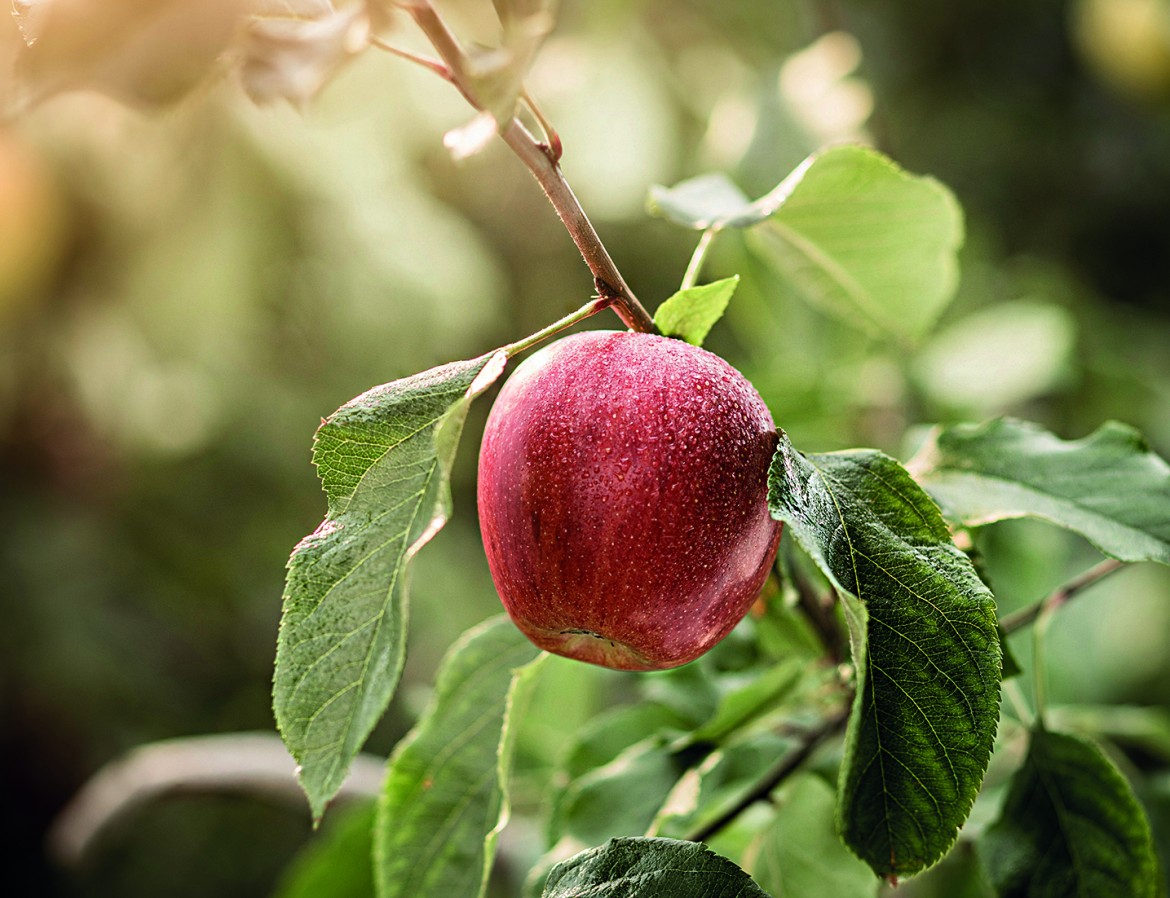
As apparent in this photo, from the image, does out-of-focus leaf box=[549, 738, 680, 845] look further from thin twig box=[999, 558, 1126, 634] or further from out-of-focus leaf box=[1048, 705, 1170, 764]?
out-of-focus leaf box=[1048, 705, 1170, 764]

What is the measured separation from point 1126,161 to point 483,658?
194cm

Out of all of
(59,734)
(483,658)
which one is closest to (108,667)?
(59,734)

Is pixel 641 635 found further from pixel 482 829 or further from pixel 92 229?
pixel 92 229

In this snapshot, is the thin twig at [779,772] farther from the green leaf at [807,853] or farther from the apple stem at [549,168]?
the apple stem at [549,168]

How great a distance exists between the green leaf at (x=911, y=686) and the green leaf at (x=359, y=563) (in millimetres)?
121

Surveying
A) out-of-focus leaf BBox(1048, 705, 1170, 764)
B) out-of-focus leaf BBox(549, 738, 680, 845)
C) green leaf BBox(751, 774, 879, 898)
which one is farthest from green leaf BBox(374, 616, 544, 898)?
out-of-focus leaf BBox(1048, 705, 1170, 764)

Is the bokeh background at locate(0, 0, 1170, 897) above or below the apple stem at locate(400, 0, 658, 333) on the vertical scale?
below

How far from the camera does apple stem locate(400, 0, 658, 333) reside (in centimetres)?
33

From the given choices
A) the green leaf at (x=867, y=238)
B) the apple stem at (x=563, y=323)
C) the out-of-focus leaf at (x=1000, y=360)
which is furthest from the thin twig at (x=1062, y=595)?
the out-of-focus leaf at (x=1000, y=360)

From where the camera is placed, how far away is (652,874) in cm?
40

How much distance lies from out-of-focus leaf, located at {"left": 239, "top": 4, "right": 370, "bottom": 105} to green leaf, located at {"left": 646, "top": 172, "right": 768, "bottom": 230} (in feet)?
0.69

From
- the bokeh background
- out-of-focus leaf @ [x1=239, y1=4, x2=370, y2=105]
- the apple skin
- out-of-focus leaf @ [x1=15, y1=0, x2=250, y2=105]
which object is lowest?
the bokeh background

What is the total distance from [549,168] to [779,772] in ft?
1.13

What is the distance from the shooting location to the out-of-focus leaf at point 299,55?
264mm
